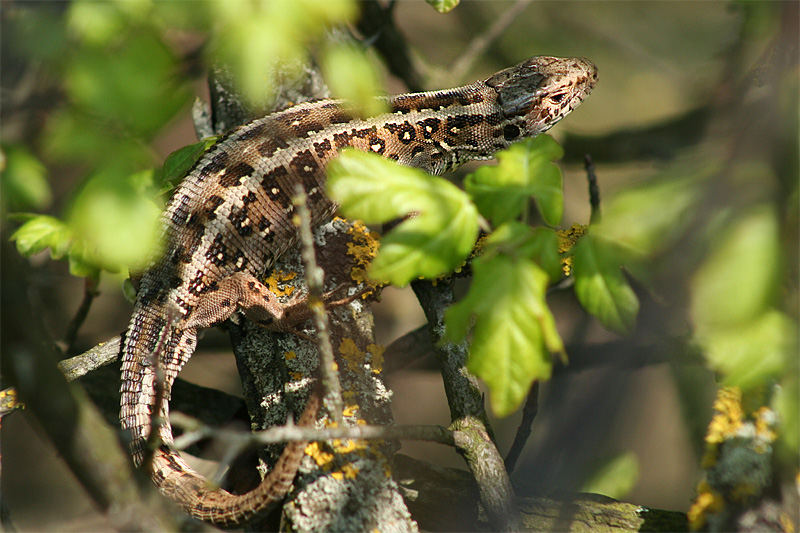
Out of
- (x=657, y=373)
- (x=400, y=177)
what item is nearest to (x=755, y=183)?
(x=400, y=177)

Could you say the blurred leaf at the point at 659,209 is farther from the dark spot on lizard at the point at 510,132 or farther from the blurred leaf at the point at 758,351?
the dark spot on lizard at the point at 510,132

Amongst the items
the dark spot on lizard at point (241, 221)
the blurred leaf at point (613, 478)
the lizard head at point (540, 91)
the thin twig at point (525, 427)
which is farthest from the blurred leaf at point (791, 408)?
the lizard head at point (540, 91)

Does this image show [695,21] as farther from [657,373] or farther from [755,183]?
[755,183]

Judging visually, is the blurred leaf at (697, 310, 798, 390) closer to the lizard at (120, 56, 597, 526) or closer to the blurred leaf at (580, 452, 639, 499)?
the blurred leaf at (580, 452, 639, 499)

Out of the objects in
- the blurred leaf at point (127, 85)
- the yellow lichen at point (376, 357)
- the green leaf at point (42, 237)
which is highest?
the blurred leaf at point (127, 85)

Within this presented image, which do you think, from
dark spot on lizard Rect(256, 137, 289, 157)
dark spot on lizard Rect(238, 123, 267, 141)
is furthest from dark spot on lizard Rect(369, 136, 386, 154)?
dark spot on lizard Rect(238, 123, 267, 141)

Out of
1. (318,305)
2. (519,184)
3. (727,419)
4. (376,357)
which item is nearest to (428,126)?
(376,357)
